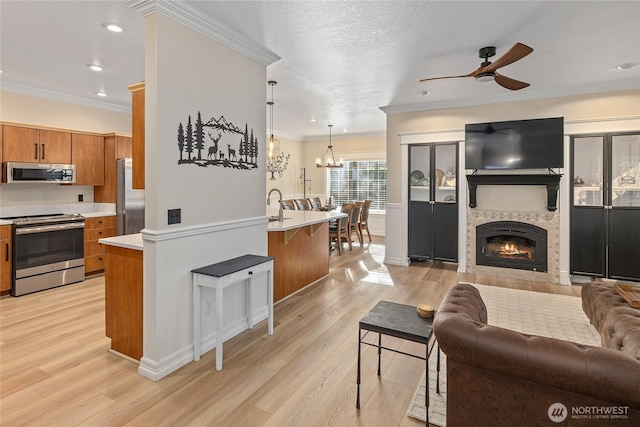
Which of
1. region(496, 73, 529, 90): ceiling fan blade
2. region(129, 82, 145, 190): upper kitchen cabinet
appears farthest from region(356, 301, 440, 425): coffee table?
region(496, 73, 529, 90): ceiling fan blade

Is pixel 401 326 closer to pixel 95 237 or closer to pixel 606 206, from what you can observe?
pixel 606 206

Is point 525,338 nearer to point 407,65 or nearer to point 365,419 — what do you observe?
point 365,419

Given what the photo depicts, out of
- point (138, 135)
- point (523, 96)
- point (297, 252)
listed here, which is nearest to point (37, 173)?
point (138, 135)

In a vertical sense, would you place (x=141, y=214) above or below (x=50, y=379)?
above

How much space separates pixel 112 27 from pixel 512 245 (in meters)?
5.87

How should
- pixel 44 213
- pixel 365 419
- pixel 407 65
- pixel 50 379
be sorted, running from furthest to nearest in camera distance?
pixel 44 213, pixel 407 65, pixel 50 379, pixel 365 419

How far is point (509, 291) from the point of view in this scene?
4676 mm

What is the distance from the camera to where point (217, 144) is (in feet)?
9.77

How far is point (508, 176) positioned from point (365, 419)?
4433 mm

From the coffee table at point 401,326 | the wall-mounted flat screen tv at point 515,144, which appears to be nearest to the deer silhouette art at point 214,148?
the coffee table at point 401,326

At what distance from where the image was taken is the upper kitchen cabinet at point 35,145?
4.44 metres

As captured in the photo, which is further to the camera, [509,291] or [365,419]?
A: [509,291]

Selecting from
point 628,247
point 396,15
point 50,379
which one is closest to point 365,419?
point 50,379

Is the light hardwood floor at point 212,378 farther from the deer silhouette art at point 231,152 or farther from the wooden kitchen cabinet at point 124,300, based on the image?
the deer silhouette art at point 231,152
